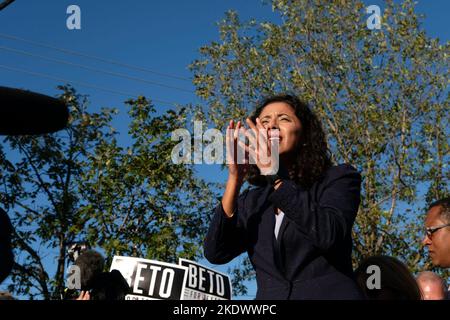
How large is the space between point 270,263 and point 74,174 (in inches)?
477

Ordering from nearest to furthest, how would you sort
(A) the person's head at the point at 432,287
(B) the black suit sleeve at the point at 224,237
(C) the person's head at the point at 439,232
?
1. (B) the black suit sleeve at the point at 224,237
2. (C) the person's head at the point at 439,232
3. (A) the person's head at the point at 432,287

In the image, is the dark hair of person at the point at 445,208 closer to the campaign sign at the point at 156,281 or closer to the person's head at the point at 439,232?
the person's head at the point at 439,232

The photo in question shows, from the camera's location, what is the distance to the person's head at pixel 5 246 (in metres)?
1.22

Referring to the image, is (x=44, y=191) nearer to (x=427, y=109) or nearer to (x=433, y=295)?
(x=427, y=109)

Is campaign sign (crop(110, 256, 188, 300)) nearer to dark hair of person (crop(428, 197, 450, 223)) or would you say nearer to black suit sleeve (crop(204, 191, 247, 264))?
black suit sleeve (crop(204, 191, 247, 264))

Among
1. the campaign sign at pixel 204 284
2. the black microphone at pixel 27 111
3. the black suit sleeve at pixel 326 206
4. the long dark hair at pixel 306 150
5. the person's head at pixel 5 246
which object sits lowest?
the person's head at pixel 5 246

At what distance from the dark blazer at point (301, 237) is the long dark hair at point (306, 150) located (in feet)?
0.22

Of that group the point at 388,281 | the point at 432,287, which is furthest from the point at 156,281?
the point at 432,287

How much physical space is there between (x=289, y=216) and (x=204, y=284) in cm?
51

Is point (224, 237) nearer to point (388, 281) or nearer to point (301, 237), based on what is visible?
point (301, 237)

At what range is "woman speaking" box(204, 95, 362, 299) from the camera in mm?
2283

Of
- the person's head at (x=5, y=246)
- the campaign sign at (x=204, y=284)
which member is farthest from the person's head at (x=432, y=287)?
the person's head at (x=5, y=246)

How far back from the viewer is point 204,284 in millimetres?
2611

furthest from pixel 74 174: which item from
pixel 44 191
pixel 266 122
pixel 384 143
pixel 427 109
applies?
pixel 266 122
